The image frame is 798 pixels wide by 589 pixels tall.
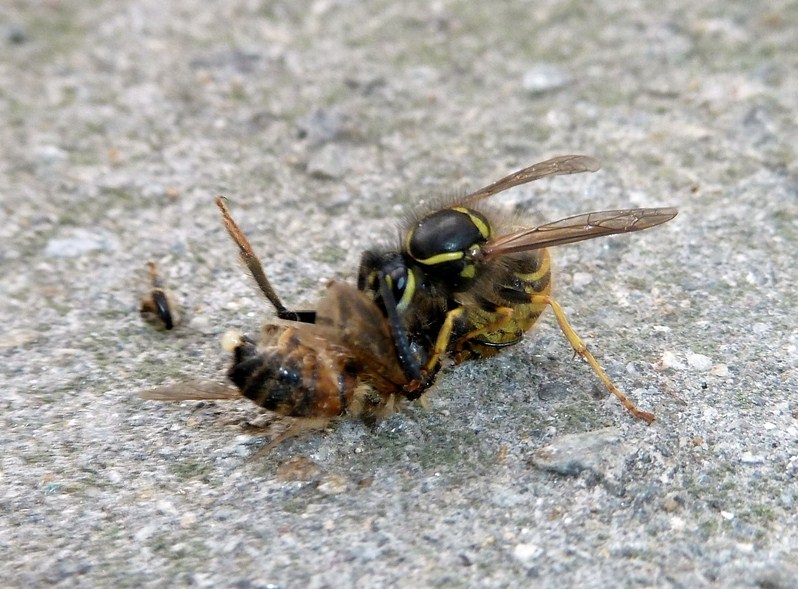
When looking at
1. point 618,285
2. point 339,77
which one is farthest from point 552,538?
point 339,77

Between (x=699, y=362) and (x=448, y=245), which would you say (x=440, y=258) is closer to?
(x=448, y=245)

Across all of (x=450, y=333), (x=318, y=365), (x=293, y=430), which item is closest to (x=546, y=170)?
(x=450, y=333)

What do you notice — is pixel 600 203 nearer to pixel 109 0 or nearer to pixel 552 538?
pixel 552 538

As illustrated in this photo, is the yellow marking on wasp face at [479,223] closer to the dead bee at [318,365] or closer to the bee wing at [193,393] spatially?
the dead bee at [318,365]

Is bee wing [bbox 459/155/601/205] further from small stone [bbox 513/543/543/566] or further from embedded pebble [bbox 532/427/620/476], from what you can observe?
small stone [bbox 513/543/543/566]

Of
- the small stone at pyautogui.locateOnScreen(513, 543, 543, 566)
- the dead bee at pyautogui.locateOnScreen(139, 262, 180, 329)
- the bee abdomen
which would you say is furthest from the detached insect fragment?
the small stone at pyautogui.locateOnScreen(513, 543, 543, 566)
